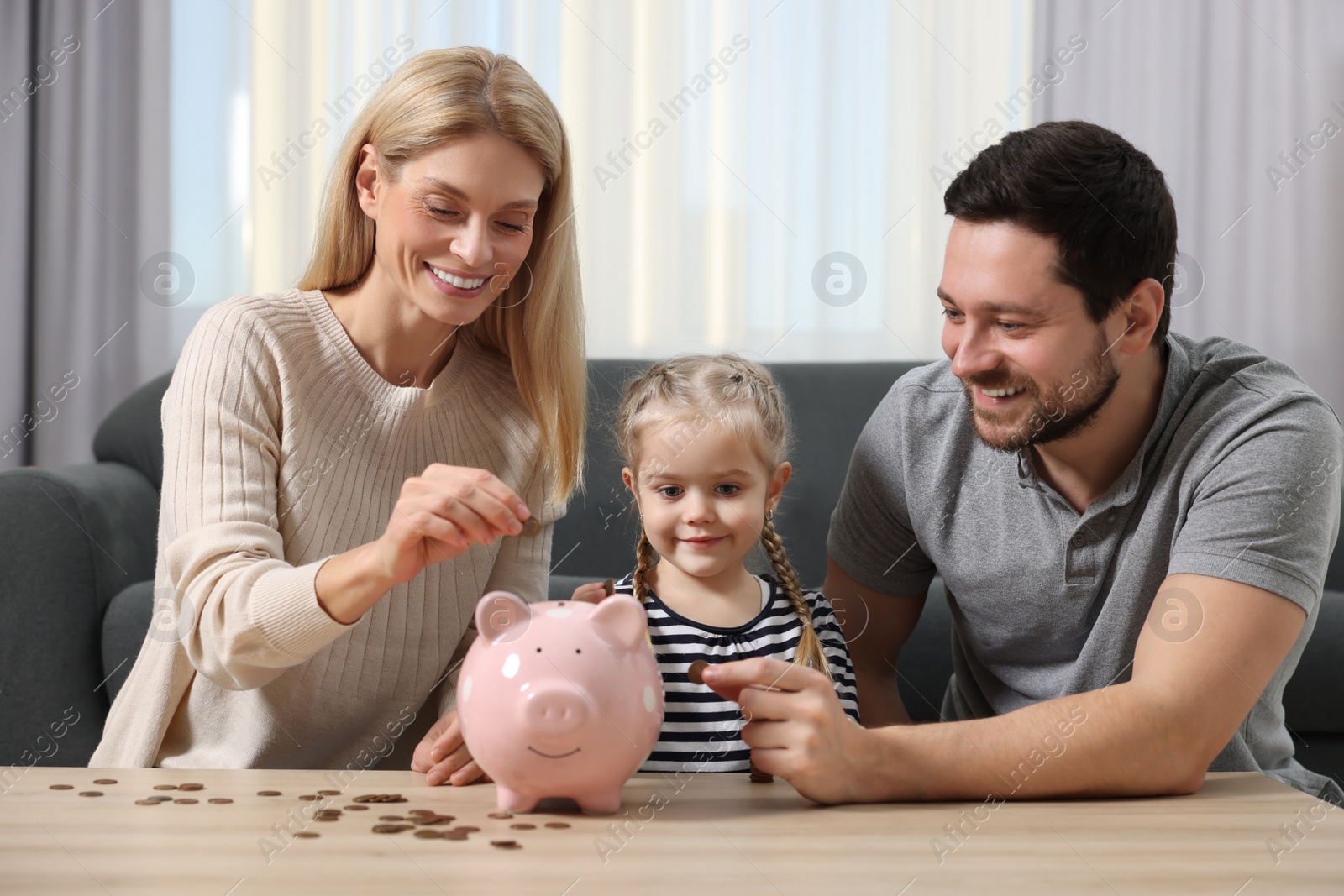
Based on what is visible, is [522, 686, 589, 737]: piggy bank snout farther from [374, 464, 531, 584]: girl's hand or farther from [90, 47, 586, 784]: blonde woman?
[90, 47, 586, 784]: blonde woman

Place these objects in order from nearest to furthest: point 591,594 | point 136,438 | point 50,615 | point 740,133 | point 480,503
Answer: point 480,503
point 591,594
point 50,615
point 136,438
point 740,133

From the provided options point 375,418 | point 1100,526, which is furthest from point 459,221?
point 1100,526

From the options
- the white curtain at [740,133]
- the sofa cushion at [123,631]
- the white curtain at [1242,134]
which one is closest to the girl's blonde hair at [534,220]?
the sofa cushion at [123,631]

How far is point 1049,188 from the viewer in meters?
1.14

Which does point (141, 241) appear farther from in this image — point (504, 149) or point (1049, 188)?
point (1049, 188)

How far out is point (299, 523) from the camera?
1.21 meters

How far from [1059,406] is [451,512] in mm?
667

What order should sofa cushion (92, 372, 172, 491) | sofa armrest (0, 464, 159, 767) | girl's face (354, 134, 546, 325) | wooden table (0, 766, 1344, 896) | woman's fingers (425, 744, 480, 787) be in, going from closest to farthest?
1. wooden table (0, 766, 1344, 896)
2. woman's fingers (425, 744, 480, 787)
3. girl's face (354, 134, 546, 325)
4. sofa armrest (0, 464, 159, 767)
5. sofa cushion (92, 372, 172, 491)

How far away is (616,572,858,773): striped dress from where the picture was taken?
3.54 ft

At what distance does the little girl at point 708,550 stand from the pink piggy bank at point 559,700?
0.78 feet

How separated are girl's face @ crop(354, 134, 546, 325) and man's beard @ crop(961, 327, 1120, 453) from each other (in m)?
0.54

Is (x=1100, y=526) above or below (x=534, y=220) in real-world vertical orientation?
below
